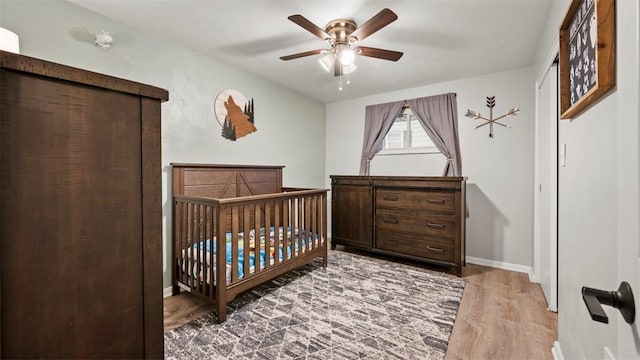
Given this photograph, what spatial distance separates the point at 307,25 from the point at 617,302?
1.89 m

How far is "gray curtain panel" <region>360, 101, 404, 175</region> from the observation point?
3885mm

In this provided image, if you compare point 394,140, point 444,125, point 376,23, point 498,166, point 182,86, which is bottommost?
point 498,166

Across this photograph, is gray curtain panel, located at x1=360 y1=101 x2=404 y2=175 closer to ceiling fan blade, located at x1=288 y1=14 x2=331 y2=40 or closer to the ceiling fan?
the ceiling fan

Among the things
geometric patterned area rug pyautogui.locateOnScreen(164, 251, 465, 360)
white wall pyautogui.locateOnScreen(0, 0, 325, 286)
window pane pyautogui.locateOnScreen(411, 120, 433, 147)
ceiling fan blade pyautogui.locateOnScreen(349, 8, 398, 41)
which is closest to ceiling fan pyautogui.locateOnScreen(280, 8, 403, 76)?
ceiling fan blade pyautogui.locateOnScreen(349, 8, 398, 41)

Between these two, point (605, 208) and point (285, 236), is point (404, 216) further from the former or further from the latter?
point (605, 208)

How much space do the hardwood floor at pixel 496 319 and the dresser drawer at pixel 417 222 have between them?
1.78 feet

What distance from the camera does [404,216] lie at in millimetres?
3178

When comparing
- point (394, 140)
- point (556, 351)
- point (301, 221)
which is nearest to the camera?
point (556, 351)

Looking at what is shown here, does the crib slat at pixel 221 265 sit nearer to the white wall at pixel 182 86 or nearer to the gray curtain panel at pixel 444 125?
the white wall at pixel 182 86

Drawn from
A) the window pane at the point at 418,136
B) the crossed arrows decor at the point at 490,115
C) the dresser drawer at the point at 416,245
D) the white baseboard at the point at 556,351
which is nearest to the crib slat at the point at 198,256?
the dresser drawer at the point at 416,245

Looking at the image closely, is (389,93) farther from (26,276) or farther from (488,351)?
(26,276)

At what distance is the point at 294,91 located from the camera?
3924 mm

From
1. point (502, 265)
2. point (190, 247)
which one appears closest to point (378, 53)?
point (190, 247)

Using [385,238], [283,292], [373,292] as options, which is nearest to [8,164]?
[283,292]
